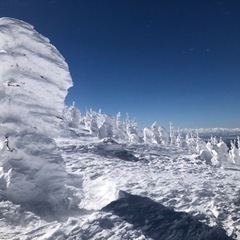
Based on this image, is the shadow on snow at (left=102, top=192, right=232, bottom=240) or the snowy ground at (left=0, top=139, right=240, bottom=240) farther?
the shadow on snow at (left=102, top=192, right=232, bottom=240)

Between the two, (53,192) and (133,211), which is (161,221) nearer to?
(133,211)

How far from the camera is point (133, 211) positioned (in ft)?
54.2

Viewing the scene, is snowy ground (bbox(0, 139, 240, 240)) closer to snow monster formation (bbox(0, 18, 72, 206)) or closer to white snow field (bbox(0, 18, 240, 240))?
white snow field (bbox(0, 18, 240, 240))

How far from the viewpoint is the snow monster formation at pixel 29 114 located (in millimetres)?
16281

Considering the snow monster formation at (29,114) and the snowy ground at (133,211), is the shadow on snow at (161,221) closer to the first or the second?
the snowy ground at (133,211)

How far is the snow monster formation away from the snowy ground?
114cm

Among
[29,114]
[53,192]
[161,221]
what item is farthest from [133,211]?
[29,114]

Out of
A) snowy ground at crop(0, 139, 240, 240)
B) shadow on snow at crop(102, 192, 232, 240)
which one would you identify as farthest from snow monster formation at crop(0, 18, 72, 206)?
shadow on snow at crop(102, 192, 232, 240)

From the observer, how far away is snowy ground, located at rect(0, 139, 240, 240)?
1389cm

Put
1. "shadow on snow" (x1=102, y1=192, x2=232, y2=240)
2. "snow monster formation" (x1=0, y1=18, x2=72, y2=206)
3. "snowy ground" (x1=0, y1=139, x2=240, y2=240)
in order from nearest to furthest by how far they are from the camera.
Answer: "snowy ground" (x1=0, y1=139, x2=240, y2=240)
"shadow on snow" (x1=102, y1=192, x2=232, y2=240)
"snow monster formation" (x1=0, y1=18, x2=72, y2=206)

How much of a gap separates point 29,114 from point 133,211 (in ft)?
29.7

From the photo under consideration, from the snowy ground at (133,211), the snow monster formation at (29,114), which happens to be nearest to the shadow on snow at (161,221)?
the snowy ground at (133,211)

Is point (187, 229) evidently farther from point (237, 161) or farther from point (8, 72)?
point (237, 161)

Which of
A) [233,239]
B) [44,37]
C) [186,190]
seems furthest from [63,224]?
[44,37]
